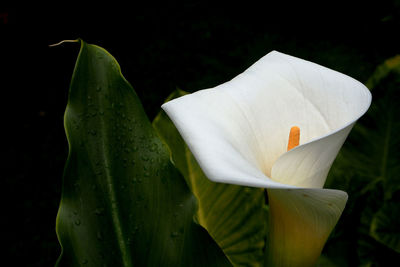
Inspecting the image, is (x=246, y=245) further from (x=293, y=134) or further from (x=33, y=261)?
→ (x=33, y=261)

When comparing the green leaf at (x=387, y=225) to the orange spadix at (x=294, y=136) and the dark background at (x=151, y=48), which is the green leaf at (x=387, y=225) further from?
the dark background at (x=151, y=48)

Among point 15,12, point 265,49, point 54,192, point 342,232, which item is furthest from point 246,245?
point 15,12

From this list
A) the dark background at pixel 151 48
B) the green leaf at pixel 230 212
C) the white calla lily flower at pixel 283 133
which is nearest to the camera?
the white calla lily flower at pixel 283 133

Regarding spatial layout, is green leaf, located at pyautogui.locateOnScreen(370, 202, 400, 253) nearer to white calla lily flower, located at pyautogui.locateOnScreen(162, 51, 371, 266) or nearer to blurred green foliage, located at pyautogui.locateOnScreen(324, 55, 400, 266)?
blurred green foliage, located at pyautogui.locateOnScreen(324, 55, 400, 266)

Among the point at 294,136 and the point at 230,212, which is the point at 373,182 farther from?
the point at 294,136

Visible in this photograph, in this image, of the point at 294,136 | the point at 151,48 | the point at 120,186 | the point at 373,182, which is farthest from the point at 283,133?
the point at 151,48

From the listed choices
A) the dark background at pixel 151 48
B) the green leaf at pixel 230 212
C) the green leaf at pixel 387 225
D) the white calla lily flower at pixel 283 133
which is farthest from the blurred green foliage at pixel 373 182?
the dark background at pixel 151 48

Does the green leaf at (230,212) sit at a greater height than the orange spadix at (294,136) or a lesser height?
lesser
